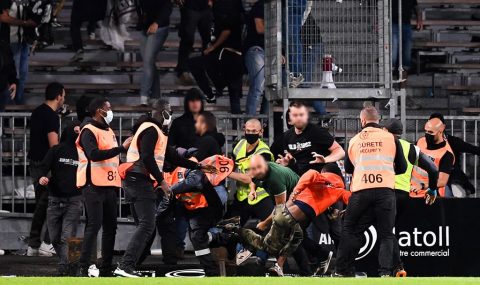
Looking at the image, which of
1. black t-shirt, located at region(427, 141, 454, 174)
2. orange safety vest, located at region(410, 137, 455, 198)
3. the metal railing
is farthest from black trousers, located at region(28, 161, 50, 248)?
black t-shirt, located at region(427, 141, 454, 174)

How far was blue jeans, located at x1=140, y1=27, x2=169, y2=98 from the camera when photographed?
22.8 meters

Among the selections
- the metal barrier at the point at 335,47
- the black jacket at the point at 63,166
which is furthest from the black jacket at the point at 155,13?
the black jacket at the point at 63,166

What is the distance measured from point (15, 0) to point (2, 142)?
2983 millimetres

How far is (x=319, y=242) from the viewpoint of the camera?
19172mm

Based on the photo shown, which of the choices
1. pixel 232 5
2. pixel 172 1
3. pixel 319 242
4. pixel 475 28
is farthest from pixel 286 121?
pixel 475 28

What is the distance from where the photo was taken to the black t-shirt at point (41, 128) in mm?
19422

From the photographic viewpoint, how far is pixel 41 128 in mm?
19516

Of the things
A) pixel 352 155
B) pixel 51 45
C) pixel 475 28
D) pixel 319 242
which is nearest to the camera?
pixel 352 155

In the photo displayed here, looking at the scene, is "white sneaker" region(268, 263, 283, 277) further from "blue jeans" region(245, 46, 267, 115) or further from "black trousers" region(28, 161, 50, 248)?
"blue jeans" region(245, 46, 267, 115)

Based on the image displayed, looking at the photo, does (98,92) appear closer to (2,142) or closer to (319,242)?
(2,142)

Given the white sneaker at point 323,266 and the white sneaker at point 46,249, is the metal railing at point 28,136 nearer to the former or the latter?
the white sneaker at point 46,249

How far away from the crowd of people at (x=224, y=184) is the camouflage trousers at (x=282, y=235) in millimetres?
11

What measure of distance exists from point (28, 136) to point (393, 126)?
5610 mm

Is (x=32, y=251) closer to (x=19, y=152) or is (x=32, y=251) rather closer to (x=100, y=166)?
(x=19, y=152)
